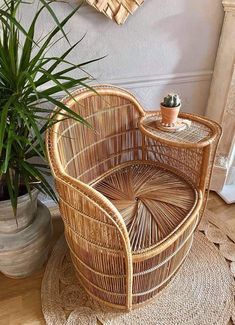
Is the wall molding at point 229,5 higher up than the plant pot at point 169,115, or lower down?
higher up

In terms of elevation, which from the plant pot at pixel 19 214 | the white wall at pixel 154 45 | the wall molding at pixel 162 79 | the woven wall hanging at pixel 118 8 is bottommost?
Answer: the plant pot at pixel 19 214

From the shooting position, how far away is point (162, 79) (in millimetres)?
1579

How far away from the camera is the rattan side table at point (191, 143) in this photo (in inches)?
46.4

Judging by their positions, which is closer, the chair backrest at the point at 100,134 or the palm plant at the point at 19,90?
the palm plant at the point at 19,90

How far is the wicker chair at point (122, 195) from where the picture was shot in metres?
0.97

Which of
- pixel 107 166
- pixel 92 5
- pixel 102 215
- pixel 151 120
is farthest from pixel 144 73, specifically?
pixel 102 215

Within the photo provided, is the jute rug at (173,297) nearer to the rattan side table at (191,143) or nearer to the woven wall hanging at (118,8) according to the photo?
the rattan side table at (191,143)

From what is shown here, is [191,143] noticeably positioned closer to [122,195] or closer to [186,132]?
[186,132]

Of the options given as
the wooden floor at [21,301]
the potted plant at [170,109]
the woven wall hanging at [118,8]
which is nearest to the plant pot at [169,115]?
the potted plant at [170,109]

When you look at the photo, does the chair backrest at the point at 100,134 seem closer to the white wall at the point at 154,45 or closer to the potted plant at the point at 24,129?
the potted plant at the point at 24,129

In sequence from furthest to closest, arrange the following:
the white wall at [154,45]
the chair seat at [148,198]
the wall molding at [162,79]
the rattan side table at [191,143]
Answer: the wall molding at [162,79], the white wall at [154,45], the rattan side table at [191,143], the chair seat at [148,198]

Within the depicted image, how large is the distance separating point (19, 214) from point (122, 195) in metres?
0.46

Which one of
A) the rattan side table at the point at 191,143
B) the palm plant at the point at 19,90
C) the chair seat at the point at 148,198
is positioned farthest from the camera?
the rattan side table at the point at 191,143

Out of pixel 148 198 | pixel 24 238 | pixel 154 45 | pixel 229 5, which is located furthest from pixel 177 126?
pixel 24 238
